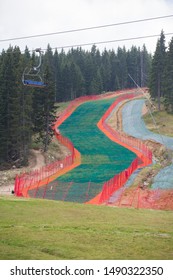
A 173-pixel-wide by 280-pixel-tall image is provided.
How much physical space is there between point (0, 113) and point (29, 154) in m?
8.09

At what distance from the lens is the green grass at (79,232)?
13.7 meters

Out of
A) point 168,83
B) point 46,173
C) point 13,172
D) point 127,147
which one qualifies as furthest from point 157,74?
point 13,172

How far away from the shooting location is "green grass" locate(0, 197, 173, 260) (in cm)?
1372

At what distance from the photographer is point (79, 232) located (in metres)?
17.0

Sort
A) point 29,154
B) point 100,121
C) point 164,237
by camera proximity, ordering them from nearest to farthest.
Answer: point 164,237 < point 29,154 < point 100,121

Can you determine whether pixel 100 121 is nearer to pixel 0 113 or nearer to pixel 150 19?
pixel 0 113

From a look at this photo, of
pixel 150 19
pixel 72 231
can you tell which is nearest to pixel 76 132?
pixel 150 19

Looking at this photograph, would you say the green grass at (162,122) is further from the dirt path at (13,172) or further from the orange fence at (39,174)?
the dirt path at (13,172)

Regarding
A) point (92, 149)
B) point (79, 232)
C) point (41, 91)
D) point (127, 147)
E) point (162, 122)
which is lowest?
point (92, 149)

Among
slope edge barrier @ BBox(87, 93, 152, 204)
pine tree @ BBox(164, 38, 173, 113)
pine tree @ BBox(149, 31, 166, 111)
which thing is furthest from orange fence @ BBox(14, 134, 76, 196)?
pine tree @ BBox(149, 31, 166, 111)

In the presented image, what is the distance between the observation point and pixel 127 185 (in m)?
40.6

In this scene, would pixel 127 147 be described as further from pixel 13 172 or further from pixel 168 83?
pixel 168 83

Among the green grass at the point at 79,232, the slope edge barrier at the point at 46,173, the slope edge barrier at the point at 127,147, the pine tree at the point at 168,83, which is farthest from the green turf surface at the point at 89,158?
the pine tree at the point at 168,83

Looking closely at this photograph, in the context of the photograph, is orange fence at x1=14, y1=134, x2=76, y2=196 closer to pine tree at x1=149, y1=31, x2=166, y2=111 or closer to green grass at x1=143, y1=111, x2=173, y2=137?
A: green grass at x1=143, y1=111, x2=173, y2=137
